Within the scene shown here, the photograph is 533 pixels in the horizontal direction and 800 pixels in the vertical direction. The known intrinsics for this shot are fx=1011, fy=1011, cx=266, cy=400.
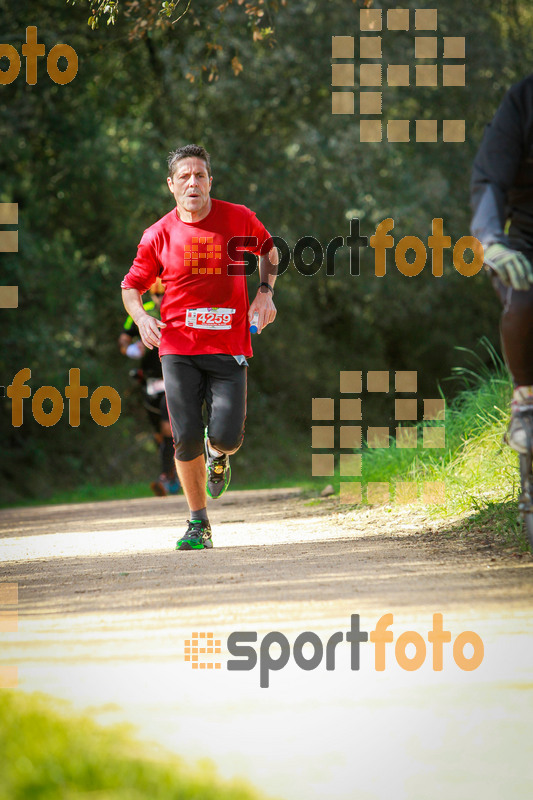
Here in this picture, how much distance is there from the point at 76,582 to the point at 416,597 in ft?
5.91

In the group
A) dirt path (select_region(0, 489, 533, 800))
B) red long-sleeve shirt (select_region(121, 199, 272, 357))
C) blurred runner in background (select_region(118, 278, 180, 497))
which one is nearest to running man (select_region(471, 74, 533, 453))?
dirt path (select_region(0, 489, 533, 800))

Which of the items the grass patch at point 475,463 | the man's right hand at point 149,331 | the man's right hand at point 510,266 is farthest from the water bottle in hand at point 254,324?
the man's right hand at point 510,266

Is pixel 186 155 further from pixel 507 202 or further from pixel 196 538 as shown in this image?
pixel 507 202

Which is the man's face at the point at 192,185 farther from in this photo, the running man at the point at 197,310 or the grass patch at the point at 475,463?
the grass patch at the point at 475,463

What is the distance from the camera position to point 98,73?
54.5 feet

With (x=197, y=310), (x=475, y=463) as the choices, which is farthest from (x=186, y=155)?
(x=475, y=463)

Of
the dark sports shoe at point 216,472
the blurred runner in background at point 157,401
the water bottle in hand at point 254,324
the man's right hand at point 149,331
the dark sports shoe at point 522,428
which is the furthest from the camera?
the blurred runner in background at point 157,401

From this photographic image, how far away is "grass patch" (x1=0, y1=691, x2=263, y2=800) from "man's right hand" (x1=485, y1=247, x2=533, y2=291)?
2096mm

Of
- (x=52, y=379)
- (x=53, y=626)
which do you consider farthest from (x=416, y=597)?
(x=52, y=379)

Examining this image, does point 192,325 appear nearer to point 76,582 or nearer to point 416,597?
point 76,582

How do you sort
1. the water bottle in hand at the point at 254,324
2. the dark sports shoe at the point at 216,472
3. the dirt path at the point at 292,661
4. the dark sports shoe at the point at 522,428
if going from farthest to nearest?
the dark sports shoe at the point at 216,472
the water bottle in hand at the point at 254,324
the dark sports shoe at the point at 522,428
the dirt path at the point at 292,661

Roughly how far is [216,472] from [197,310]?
1.16m

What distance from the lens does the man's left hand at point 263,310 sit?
599 centimetres

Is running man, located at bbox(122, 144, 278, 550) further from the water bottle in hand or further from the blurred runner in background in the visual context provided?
the blurred runner in background
